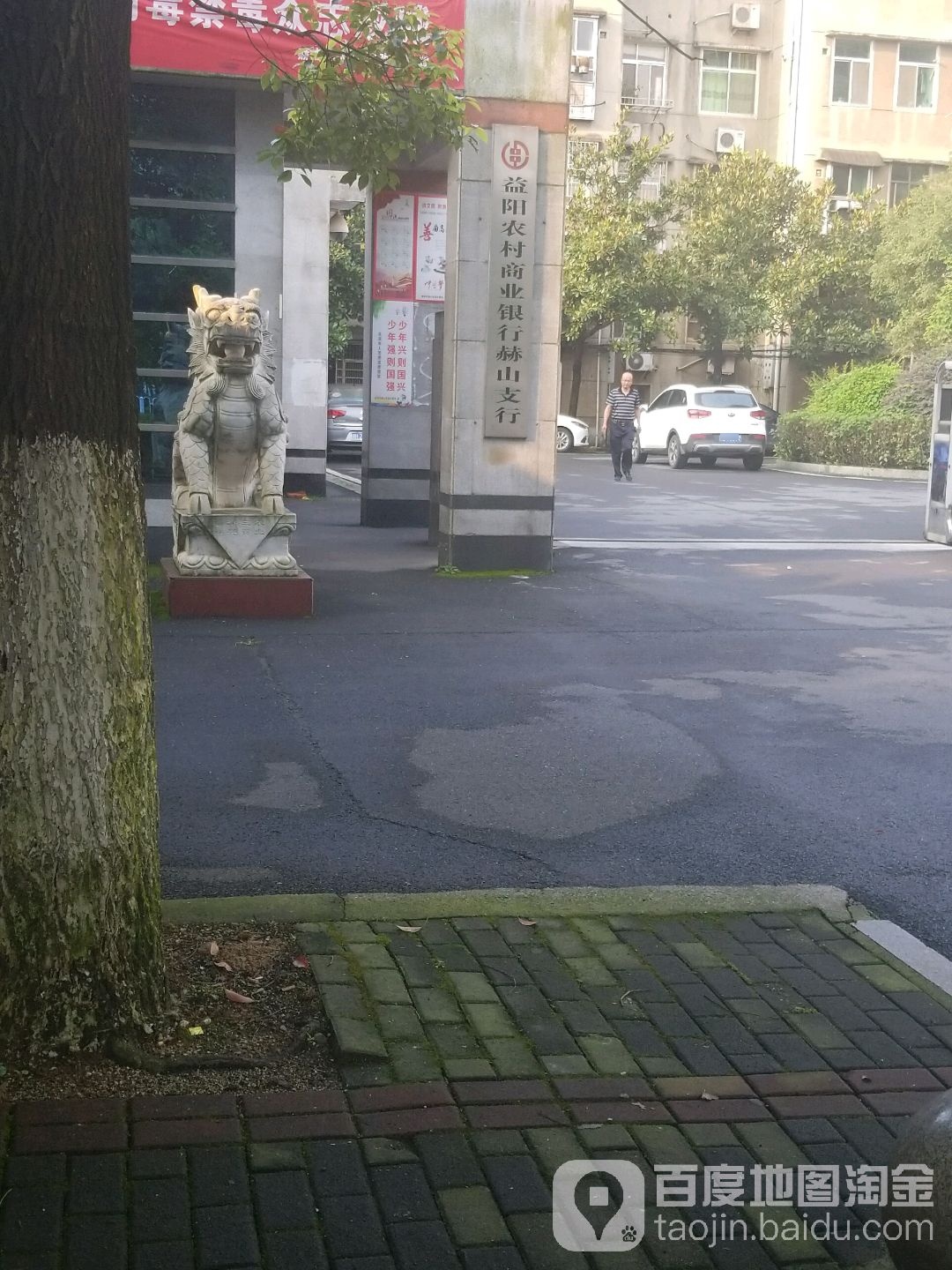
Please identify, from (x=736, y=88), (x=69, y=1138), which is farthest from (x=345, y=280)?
(x=69, y=1138)

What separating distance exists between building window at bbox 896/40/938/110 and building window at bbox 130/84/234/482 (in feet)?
128

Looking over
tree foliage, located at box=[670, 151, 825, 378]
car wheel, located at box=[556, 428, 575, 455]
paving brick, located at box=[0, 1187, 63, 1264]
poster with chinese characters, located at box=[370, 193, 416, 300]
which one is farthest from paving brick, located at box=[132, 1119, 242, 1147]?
tree foliage, located at box=[670, 151, 825, 378]

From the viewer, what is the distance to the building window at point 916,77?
157ft

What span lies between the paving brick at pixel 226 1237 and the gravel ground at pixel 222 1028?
589 millimetres

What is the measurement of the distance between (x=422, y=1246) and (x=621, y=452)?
24909 mm

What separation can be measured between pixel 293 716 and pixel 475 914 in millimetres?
3106

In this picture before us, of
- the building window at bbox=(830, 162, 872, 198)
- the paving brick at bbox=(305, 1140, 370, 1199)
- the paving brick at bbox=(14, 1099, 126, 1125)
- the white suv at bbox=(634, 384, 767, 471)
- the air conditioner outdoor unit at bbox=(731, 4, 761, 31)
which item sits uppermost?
the air conditioner outdoor unit at bbox=(731, 4, 761, 31)

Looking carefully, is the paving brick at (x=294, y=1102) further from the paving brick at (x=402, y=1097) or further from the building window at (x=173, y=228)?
the building window at (x=173, y=228)

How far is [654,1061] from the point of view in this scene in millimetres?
4051

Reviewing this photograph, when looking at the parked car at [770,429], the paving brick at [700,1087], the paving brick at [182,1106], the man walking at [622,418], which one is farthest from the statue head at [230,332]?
the parked car at [770,429]

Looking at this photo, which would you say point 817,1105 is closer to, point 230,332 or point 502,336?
point 230,332

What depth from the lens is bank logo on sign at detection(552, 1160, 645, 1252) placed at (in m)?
3.25

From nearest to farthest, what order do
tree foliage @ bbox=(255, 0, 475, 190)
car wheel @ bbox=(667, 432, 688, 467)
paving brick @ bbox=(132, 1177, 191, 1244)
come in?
paving brick @ bbox=(132, 1177, 191, 1244), tree foliage @ bbox=(255, 0, 475, 190), car wheel @ bbox=(667, 432, 688, 467)

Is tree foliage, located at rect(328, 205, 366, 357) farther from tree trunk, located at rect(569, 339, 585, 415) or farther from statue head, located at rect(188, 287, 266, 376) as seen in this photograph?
statue head, located at rect(188, 287, 266, 376)
